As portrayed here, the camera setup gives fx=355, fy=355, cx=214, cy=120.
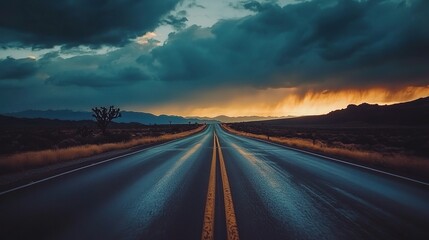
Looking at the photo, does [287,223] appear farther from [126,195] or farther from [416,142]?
[416,142]

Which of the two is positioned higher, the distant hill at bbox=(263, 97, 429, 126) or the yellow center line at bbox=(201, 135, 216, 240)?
the distant hill at bbox=(263, 97, 429, 126)

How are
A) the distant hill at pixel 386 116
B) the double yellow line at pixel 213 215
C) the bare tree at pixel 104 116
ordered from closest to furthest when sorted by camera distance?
the double yellow line at pixel 213 215
the bare tree at pixel 104 116
the distant hill at pixel 386 116

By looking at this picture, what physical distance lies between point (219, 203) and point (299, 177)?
172 inches

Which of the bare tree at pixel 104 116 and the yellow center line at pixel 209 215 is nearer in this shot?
the yellow center line at pixel 209 215

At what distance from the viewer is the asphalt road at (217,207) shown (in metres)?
5.04

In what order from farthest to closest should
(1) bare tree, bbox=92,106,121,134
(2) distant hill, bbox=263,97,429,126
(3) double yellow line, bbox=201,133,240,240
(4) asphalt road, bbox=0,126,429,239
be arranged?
(2) distant hill, bbox=263,97,429,126
(1) bare tree, bbox=92,106,121,134
(4) asphalt road, bbox=0,126,429,239
(3) double yellow line, bbox=201,133,240,240

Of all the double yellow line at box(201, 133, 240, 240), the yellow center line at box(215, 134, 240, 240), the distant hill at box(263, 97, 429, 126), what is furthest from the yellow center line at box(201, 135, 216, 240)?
the distant hill at box(263, 97, 429, 126)

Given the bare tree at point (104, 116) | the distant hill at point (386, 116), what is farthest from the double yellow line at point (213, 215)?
the distant hill at point (386, 116)

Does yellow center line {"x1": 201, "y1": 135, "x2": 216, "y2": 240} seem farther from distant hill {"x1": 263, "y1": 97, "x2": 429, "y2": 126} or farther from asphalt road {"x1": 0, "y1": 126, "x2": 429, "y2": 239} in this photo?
distant hill {"x1": 263, "y1": 97, "x2": 429, "y2": 126}

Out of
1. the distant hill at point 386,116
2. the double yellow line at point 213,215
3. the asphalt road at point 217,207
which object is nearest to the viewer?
the double yellow line at point 213,215

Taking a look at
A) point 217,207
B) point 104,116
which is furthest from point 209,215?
point 104,116

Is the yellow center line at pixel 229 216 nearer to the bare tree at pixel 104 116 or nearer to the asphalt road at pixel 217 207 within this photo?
the asphalt road at pixel 217 207

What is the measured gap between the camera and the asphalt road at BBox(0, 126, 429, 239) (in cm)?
504

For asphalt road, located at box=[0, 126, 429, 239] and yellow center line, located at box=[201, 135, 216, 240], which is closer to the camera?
yellow center line, located at box=[201, 135, 216, 240]
